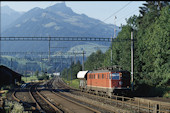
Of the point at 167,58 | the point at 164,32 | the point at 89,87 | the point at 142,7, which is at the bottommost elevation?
the point at 89,87

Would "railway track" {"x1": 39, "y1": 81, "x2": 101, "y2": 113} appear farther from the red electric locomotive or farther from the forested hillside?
the forested hillside

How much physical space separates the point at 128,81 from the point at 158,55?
25.2 feet

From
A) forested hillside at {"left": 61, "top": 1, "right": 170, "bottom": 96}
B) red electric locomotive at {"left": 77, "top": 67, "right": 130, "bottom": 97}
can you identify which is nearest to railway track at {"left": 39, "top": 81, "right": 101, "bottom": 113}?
red electric locomotive at {"left": 77, "top": 67, "right": 130, "bottom": 97}

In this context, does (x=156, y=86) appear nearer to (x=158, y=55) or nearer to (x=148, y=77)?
(x=148, y=77)

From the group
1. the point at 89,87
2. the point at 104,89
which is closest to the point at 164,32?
the point at 104,89

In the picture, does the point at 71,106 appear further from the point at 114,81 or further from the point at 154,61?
the point at 154,61

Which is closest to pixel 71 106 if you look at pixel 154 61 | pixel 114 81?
pixel 114 81

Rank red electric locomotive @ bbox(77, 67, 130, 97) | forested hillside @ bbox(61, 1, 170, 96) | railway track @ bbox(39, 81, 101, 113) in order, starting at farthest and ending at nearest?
forested hillside @ bbox(61, 1, 170, 96)
red electric locomotive @ bbox(77, 67, 130, 97)
railway track @ bbox(39, 81, 101, 113)

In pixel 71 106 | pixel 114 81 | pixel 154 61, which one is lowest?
pixel 71 106

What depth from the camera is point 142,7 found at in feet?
276

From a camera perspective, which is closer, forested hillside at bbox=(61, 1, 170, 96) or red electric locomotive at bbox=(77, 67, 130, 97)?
red electric locomotive at bbox=(77, 67, 130, 97)

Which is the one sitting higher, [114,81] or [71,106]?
[114,81]

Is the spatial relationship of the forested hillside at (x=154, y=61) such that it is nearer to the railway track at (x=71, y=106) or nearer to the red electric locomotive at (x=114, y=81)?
the red electric locomotive at (x=114, y=81)

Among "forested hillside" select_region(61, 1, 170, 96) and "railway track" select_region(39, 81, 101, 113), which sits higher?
"forested hillside" select_region(61, 1, 170, 96)
